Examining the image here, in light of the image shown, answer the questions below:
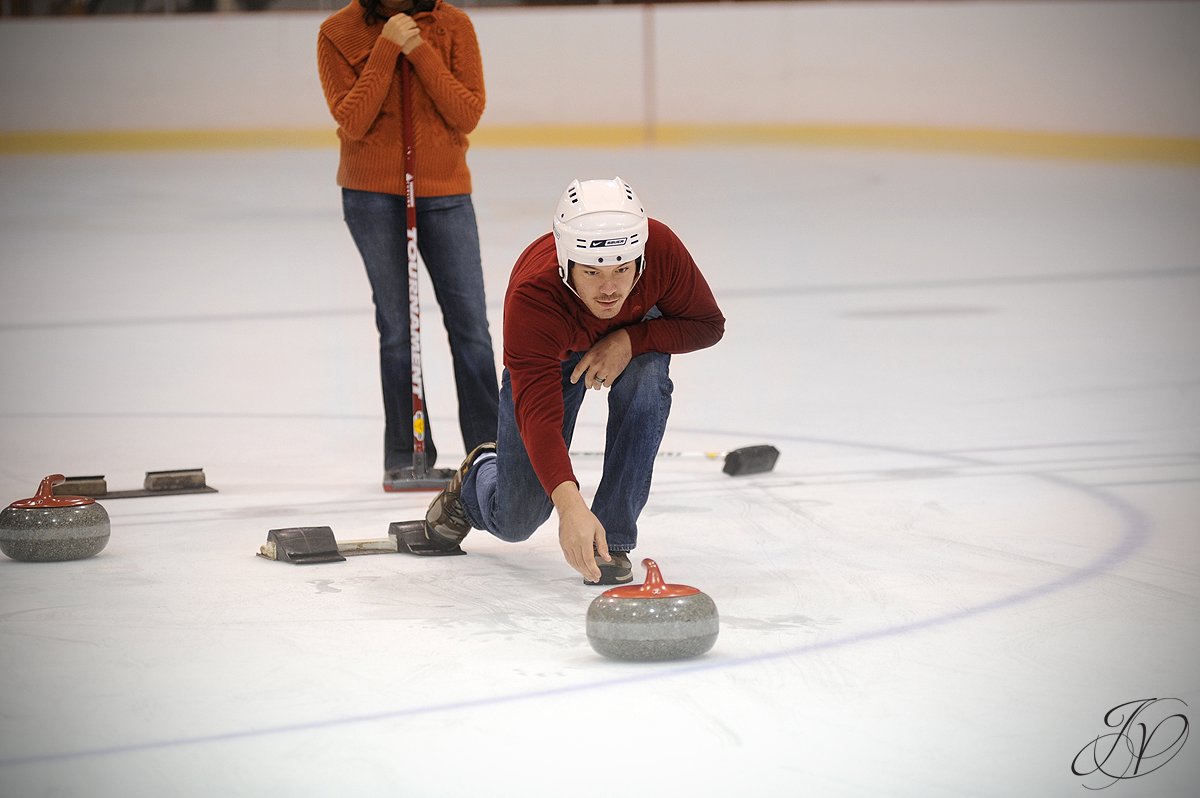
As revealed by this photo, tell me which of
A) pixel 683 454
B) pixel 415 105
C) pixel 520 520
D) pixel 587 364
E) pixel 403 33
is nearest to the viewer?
pixel 587 364

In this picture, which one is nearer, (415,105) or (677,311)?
(677,311)

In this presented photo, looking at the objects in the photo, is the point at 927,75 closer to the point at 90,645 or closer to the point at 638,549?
the point at 638,549

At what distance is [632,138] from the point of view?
46.9 feet

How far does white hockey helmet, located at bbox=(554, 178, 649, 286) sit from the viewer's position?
281 cm

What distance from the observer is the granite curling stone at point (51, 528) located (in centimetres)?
333

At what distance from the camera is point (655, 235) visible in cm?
304

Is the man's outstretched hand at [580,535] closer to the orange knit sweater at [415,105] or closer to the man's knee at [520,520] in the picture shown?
the man's knee at [520,520]

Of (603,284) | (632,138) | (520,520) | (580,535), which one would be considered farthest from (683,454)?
(632,138)

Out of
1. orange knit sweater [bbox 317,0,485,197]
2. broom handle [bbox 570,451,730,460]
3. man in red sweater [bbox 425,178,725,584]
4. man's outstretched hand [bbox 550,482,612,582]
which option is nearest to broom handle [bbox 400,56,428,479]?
orange knit sweater [bbox 317,0,485,197]

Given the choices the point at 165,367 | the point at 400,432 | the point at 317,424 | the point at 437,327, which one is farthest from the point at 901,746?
the point at 437,327

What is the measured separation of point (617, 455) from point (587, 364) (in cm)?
19

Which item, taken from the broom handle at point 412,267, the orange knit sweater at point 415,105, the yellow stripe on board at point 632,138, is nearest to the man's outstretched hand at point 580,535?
the broom handle at point 412,267

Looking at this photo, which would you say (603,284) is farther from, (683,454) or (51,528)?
(683,454)

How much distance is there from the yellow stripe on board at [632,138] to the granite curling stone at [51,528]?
10.8 metres
